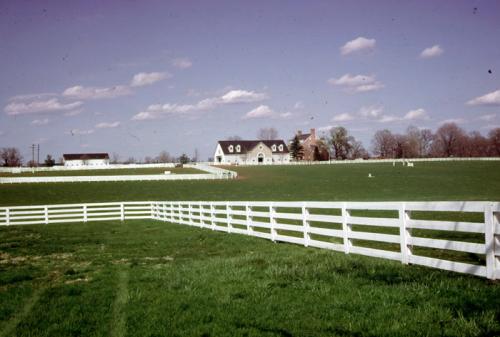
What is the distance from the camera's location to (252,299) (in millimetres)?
6848

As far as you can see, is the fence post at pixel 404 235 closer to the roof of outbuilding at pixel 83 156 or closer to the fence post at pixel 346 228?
the fence post at pixel 346 228

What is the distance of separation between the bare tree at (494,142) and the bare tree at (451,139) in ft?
27.9

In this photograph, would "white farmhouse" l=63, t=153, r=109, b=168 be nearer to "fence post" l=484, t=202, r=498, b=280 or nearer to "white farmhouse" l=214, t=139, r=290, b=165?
"white farmhouse" l=214, t=139, r=290, b=165

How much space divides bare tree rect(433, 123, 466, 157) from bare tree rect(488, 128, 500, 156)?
8504 mm

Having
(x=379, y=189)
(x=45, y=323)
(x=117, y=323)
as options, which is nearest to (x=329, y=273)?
(x=117, y=323)

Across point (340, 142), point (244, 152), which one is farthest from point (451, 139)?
A: point (244, 152)

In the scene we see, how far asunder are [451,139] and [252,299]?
588 ft

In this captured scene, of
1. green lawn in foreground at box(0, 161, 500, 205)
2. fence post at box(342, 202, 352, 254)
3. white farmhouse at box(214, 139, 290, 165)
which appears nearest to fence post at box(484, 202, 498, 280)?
fence post at box(342, 202, 352, 254)

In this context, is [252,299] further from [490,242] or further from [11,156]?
[11,156]

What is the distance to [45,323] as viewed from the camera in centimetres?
631

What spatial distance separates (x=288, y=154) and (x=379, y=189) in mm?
113537

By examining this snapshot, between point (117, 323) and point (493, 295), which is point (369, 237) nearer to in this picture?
point (493, 295)

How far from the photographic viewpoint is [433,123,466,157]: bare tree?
558 ft

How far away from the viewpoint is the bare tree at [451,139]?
558ft
